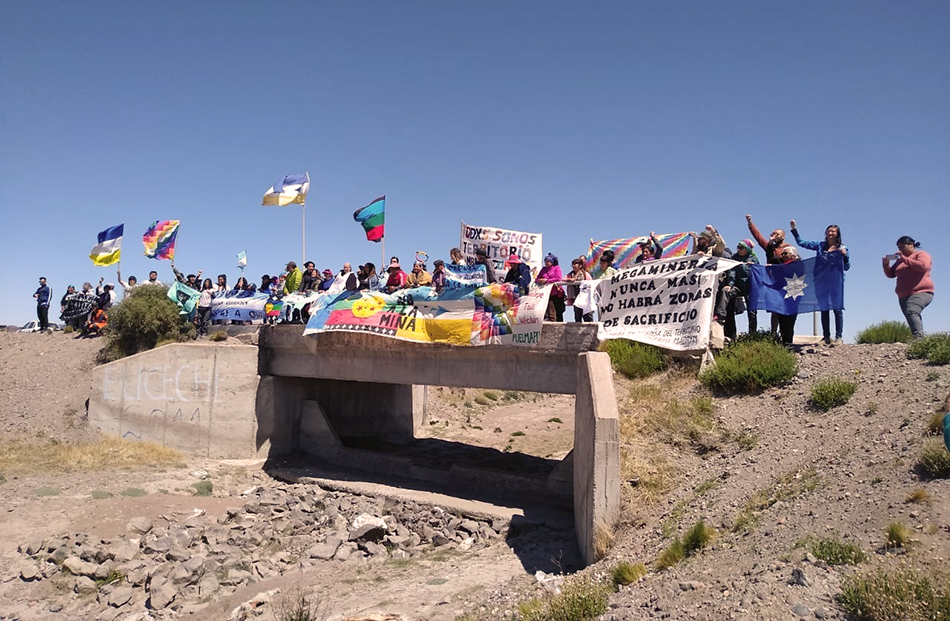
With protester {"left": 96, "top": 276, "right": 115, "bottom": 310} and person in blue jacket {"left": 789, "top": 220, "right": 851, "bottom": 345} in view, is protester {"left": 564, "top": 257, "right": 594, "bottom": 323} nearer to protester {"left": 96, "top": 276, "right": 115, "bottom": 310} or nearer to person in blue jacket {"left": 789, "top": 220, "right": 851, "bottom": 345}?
person in blue jacket {"left": 789, "top": 220, "right": 851, "bottom": 345}

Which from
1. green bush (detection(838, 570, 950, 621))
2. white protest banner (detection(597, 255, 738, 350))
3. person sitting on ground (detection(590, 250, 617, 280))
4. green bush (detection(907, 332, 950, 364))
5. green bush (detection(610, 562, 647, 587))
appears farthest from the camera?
person sitting on ground (detection(590, 250, 617, 280))

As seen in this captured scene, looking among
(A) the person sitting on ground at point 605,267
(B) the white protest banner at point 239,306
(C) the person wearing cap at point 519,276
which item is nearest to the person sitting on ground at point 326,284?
(B) the white protest banner at point 239,306

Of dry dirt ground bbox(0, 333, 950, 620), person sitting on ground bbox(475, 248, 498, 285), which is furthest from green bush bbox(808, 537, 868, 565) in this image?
person sitting on ground bbox(475, 248, 498, 285)

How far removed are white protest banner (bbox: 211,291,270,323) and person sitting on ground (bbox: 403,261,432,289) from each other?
23.8 ft

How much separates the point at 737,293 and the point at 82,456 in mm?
18134

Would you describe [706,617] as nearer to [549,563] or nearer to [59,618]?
[549,563]

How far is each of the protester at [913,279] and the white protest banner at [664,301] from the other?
108 inches

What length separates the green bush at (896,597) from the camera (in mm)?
5207

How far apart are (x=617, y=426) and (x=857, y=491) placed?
359 cm

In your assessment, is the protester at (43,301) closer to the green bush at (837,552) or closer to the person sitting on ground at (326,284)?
the person sitting on ground at (326,284)

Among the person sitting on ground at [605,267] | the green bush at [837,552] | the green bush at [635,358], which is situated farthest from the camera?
the person sitting on ground at [605,267]

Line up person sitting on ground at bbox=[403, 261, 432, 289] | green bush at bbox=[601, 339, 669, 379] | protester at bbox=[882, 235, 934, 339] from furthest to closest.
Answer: person sitting on ground at bbox=[403, 261, 432, 289] < green bush at bbox=[601, 339, 669, 379] < protester at bbox=[882, 235, 934, 339]

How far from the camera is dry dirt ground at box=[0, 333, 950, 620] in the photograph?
6613 mm

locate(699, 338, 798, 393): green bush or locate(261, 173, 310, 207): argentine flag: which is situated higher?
locate(261, 173, 310, 207): argentine flag
